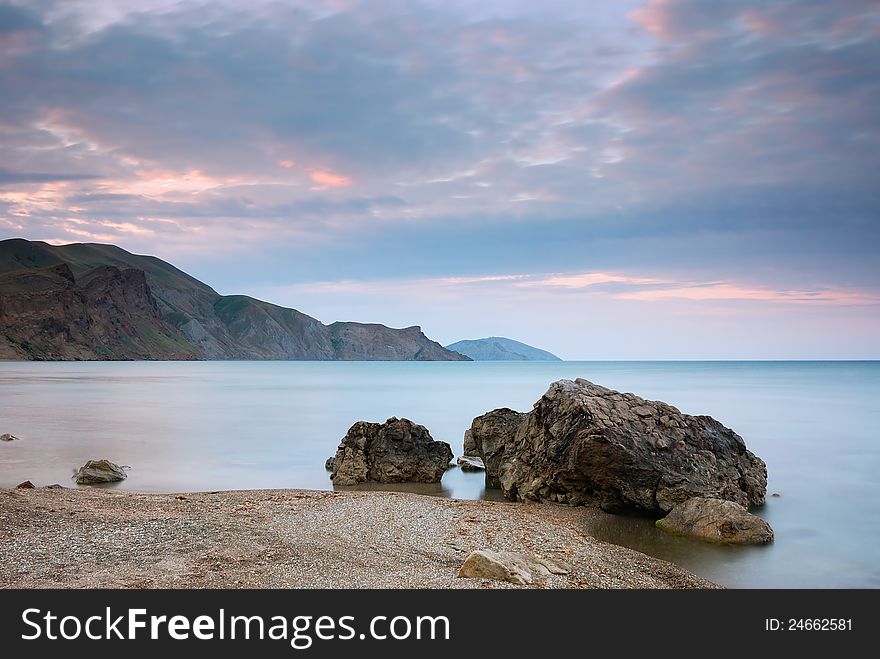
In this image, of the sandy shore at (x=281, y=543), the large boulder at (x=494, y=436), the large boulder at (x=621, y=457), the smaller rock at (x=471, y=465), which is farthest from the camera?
the smaller rock at (x=471, y=465)

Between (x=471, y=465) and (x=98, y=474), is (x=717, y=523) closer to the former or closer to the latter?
(x=471, y=465)

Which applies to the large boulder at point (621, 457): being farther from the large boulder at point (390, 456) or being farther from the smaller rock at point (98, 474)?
the smaller rock at point (98, 474)

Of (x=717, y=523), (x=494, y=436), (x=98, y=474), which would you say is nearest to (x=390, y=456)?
(x=494, y=436)

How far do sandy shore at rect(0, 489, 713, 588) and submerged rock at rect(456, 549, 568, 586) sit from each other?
0.50 ft

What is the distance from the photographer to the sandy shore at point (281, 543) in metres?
7.32

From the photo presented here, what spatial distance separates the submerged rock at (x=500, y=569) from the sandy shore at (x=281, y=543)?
6.1 inches

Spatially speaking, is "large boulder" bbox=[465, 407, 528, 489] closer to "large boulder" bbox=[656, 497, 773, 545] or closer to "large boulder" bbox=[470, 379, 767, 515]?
"large boulder" bbox=[470, 379, 767, 515]

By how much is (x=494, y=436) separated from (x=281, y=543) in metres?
9.69

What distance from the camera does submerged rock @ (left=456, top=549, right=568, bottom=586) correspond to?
7387mm

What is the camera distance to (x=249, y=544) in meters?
8.75

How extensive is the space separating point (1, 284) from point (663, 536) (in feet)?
655

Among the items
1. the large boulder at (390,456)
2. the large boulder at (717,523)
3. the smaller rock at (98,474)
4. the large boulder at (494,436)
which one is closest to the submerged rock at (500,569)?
the large boulder at (717,523)
